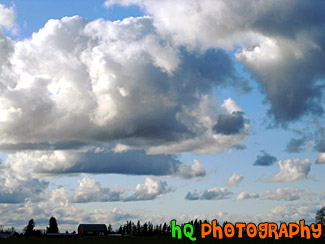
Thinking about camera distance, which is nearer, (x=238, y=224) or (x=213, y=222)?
(x=238, y=224)

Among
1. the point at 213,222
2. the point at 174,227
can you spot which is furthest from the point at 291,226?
the point at 174,227

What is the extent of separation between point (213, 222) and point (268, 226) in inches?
823

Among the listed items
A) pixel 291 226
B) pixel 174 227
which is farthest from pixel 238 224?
pixel 291 226

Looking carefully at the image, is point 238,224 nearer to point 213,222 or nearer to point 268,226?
point 213,222

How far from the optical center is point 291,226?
123188mm

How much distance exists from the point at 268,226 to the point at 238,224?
3555cm

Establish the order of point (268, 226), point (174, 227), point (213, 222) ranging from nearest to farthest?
point (174, 227) < point (213, 222) < point (268, 226)

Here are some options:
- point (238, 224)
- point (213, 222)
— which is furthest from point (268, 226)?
point (238, 224)

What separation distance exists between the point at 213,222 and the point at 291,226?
2093 cm

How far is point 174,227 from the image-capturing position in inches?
3895

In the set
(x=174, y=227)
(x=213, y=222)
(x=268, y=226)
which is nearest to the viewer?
(x=174, y=227)

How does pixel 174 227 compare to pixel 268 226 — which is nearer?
pixel 174 227

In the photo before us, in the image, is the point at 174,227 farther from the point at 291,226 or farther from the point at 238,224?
the point at 291,226

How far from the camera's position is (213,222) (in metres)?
120
